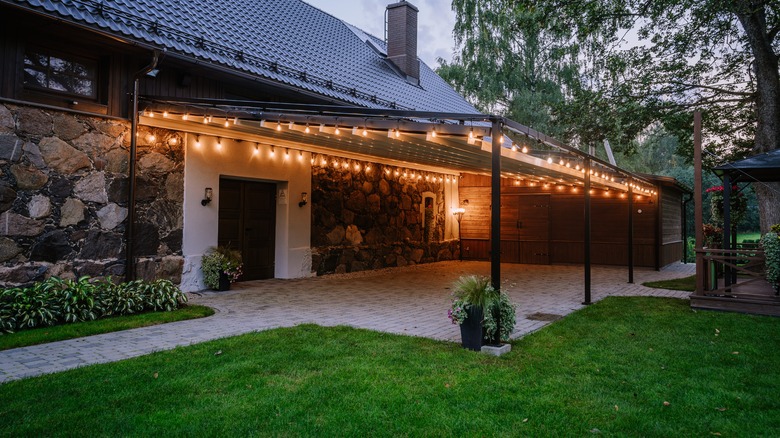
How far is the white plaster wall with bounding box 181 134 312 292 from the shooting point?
24.2 ft

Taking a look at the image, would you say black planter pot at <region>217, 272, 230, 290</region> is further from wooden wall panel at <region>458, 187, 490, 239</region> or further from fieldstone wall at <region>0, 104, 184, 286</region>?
wooden wall panel at <region>458, 187, 490, 239</region>

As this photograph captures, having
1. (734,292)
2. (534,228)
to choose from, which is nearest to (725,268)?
(734,292)

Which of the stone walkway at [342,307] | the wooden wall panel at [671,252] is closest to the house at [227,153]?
the wooden wall panel at [671,252]

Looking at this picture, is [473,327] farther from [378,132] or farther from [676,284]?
[676,284]

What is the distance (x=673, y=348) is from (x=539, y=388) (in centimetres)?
191

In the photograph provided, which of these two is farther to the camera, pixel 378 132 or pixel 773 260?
pixel 773 260

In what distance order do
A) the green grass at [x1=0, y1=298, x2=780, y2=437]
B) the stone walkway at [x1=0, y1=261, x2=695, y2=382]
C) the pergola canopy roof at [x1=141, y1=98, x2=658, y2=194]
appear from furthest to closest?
the pergola canopy roof at [x1=141, y1=98, x2=658, y2=194]
the stone walkway at [x1=0, y1=261, x2=695, y2=382]
the green grass at [x1=0, y1=298, x2=780, y2=437]

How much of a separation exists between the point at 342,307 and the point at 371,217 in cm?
455

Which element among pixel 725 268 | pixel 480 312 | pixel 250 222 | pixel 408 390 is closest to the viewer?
pixel 408 390

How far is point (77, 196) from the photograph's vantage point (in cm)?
598

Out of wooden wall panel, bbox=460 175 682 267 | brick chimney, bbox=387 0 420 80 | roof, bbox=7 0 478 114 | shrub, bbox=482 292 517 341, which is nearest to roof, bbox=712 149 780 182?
shrub, bbox=482 292 517 341

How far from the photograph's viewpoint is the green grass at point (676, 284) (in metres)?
8.63

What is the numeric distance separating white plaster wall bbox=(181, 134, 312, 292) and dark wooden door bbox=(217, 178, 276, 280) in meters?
0.15

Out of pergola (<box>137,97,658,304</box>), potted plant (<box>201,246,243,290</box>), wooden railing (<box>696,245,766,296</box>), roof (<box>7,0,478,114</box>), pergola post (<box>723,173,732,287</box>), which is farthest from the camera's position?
potted plant (<box>201,246,243,290</box>)
